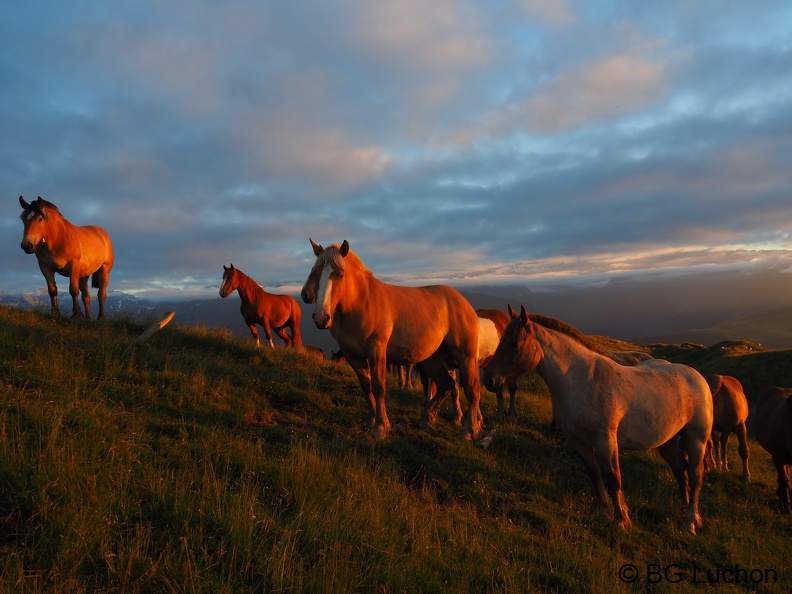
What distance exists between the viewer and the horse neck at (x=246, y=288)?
50.4 feet

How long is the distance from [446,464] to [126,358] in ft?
20.2

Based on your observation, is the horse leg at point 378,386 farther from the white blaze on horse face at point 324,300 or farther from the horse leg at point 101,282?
the horse leg at point 101,282

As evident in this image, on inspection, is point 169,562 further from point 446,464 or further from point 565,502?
point 565,502

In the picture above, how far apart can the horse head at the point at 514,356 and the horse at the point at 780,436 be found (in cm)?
591

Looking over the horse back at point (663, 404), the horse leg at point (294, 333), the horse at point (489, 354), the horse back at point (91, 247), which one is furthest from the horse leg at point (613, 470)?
the horse leg at point (294, 333)

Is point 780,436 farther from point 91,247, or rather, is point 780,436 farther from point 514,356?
point 91,247

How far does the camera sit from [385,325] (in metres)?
7.27

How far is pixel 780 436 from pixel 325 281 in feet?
30.5

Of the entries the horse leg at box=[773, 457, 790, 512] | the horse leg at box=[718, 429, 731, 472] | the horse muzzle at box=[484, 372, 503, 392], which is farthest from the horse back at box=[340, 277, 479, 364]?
the horse leg at box=[718, 429, 731, 472]

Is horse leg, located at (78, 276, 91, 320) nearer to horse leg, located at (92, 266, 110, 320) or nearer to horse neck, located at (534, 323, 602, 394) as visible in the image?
horse leg, located at (92, 266, 110, 320)

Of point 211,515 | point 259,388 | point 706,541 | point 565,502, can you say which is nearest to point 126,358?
point 259,388

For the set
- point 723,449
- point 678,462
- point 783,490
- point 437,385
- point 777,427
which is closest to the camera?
point 678,462

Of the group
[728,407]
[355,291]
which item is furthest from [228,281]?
[728,407]

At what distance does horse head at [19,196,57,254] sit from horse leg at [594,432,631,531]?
42.6ft
